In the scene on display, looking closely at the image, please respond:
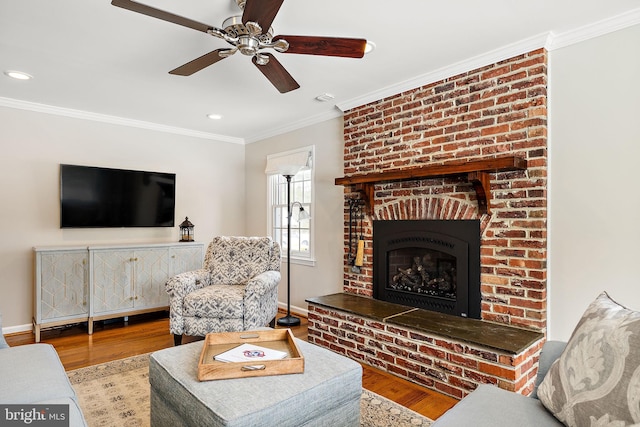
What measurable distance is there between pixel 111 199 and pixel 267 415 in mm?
3720

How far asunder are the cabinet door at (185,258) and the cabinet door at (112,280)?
0.44m

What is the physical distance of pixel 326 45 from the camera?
1993 mm

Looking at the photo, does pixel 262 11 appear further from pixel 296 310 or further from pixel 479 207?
pixel 296 310

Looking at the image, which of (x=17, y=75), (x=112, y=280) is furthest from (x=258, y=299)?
(x=17, y=75)

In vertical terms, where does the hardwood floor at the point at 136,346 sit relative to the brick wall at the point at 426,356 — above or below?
below

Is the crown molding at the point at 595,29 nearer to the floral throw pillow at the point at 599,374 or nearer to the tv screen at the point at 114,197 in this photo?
the floral throw pillow at the point at 599,374

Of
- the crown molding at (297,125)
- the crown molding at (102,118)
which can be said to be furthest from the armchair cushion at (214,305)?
the crown molding at (102,118)

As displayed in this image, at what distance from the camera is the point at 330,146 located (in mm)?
4176

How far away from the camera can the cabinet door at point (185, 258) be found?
4.33m

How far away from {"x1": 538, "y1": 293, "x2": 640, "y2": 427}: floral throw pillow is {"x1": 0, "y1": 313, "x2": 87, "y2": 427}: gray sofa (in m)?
1.61

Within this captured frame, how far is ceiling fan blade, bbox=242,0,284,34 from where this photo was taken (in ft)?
5.45

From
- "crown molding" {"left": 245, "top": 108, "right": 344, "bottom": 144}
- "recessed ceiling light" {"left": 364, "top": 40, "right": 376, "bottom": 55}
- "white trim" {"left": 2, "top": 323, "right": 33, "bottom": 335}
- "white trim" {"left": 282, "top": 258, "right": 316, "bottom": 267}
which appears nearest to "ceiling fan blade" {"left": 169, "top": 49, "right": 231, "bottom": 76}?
"recessed ceiling light" {"left": 364, "top": 40, "right": 376, "bottom": 55}

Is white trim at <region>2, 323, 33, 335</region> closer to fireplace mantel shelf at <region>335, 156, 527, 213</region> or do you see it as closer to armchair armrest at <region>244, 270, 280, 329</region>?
armchair armrest at <region>244, 270, 280, 329</region>

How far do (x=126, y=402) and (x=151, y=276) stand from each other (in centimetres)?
201
